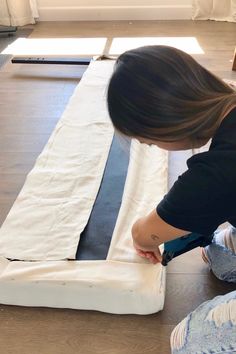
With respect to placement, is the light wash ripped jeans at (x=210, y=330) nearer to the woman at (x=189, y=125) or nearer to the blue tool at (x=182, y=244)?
the woman at (x=189, y=125)

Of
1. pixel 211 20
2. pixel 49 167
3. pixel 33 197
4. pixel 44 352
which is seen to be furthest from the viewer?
pixel 211 20

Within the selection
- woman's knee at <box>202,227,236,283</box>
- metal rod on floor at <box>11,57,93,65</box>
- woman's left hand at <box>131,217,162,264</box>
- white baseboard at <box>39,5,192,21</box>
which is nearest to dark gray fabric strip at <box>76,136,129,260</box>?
woman's left hand at <box>131,217,162,264</box>

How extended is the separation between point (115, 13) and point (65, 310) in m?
2.84

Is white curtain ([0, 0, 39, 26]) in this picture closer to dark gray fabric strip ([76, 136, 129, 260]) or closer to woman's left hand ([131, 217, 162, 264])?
dark gray fabric strip ([76, 136, 129, 260])

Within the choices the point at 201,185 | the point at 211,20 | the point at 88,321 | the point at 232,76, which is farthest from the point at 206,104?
the point at 211,20

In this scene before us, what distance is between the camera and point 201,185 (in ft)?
2.26

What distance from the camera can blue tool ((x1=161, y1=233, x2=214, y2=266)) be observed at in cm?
103

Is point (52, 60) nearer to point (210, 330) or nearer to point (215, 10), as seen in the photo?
point (215, 10)

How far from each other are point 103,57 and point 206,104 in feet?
5.89

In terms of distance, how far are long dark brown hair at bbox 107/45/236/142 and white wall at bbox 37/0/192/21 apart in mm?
2784

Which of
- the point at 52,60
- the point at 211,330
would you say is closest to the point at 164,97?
the point at 211,330

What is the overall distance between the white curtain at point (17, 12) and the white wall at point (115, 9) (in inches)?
3.8

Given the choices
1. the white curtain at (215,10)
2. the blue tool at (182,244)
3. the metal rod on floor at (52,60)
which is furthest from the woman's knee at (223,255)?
the white curtain at (215,10)

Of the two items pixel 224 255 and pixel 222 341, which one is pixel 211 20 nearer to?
pixel 224 255
